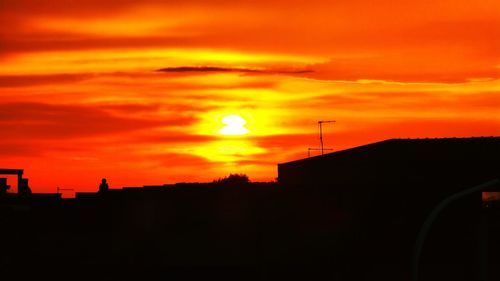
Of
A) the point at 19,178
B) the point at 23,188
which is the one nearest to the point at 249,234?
the point at 19,178

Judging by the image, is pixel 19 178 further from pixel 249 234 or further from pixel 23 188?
pixel 249 234

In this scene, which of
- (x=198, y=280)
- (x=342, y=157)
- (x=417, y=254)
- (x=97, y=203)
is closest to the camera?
(x=417, y=254)

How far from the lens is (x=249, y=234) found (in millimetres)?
39594

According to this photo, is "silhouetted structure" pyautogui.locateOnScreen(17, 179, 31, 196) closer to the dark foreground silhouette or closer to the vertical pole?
the vertical pole

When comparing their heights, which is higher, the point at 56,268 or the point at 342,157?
the point at 342,157

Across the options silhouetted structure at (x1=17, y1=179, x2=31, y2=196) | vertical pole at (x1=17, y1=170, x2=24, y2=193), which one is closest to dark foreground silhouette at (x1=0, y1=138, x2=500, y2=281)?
vertical pole at (x1=17, y1=170, x2=24, y2=193)

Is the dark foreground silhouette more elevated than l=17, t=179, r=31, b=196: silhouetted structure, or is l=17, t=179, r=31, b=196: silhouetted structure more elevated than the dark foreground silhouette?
l=17, t=179, r=31, b=196: silhouetted structure

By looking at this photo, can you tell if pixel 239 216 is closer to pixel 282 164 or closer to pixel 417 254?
pixel 417 254

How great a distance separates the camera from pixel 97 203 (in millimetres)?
42000

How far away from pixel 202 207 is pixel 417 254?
22647 millimetres

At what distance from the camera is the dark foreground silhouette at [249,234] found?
37375 mm

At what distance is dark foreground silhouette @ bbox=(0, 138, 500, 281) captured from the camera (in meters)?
37.4

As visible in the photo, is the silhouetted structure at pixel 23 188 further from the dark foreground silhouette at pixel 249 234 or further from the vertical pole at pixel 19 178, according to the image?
the dark foreground silhouette at pixel 249 234

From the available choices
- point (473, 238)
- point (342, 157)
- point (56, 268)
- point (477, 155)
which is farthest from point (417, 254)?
point (342, 157)
